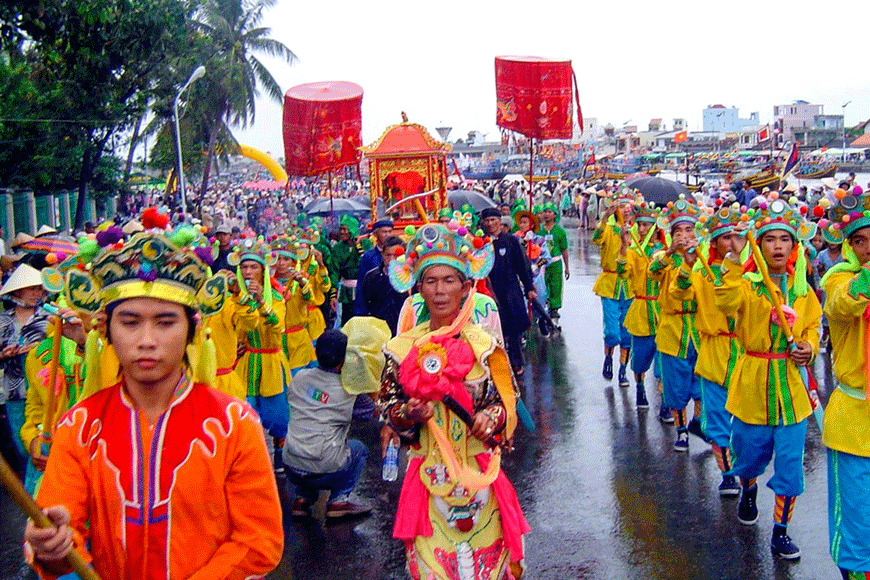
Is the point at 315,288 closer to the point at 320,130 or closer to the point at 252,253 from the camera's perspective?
the point at 252,253

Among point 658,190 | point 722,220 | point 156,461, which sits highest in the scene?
point 658,190

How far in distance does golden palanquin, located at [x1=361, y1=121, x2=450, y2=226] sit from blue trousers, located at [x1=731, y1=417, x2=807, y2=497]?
468 inches

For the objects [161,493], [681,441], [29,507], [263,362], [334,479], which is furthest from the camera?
[681,441]

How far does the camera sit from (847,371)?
4508 mm

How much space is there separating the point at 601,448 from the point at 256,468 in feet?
18.3

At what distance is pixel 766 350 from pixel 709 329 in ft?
4.21

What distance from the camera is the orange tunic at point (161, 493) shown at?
263 centimetres

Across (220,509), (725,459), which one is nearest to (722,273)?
(725,459)

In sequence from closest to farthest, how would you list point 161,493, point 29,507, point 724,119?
point 29,507
point 161,493
point 724,119

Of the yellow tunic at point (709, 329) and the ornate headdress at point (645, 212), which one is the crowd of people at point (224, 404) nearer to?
the yellow tunic at point (709, 329)

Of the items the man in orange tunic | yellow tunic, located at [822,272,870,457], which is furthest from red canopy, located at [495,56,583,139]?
the man in orange tunic

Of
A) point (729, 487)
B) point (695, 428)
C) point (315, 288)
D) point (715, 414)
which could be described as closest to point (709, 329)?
point (715, 414)

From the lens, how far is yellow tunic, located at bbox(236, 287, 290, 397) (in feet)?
24.1

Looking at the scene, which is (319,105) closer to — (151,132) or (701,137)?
(151,132)
